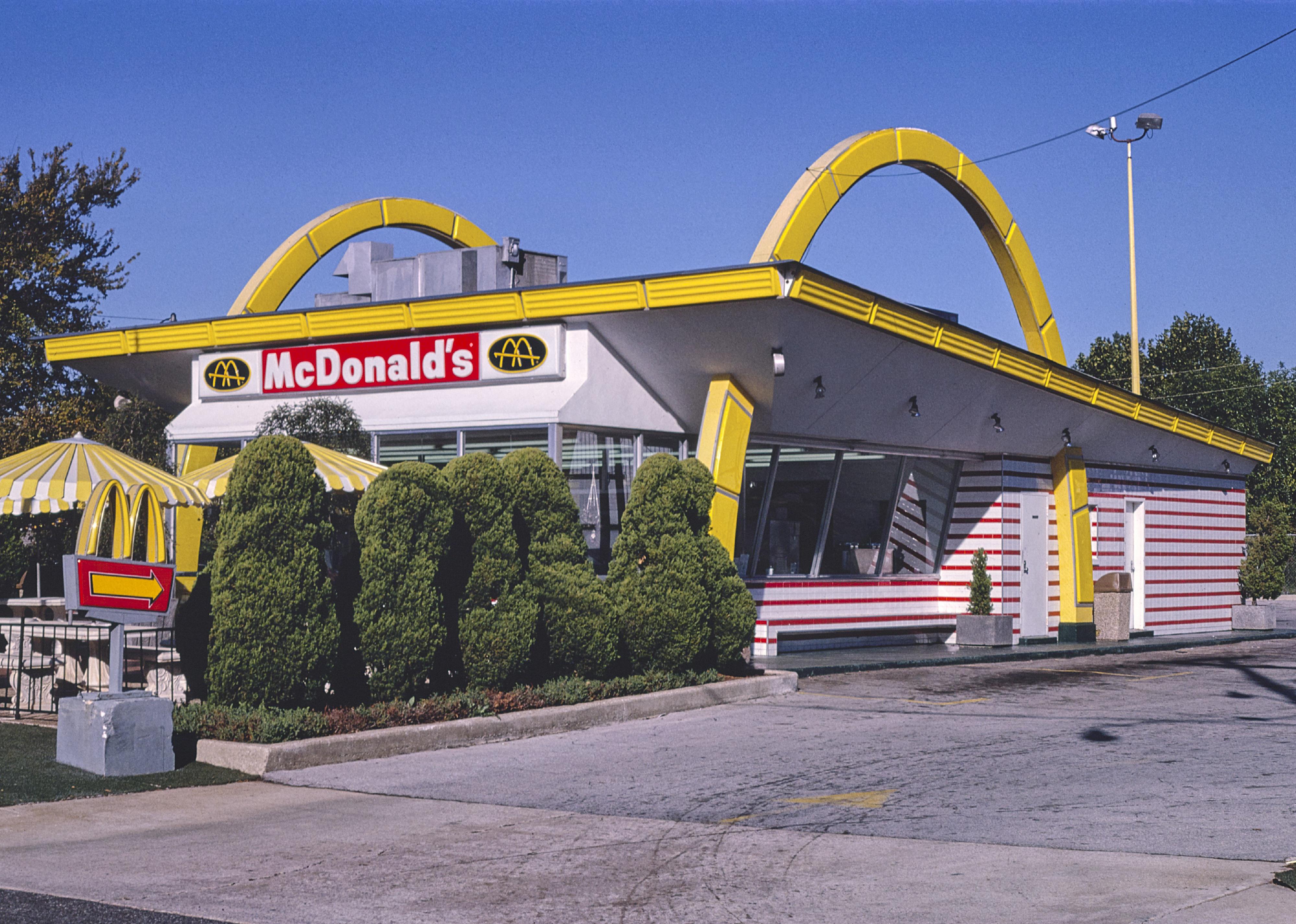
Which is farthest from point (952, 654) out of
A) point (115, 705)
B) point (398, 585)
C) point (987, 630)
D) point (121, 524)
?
point (115, 705)

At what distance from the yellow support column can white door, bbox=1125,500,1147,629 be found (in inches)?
477

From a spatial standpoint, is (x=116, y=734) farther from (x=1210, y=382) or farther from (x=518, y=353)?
(x=1210, y=382)

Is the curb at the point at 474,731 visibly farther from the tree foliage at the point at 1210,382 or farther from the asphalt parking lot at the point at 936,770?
the tree foliage at the point at 1210,382

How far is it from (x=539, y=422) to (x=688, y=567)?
3019 millimetres

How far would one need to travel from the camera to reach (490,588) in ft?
42.5

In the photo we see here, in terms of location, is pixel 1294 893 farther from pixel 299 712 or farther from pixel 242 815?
pixel 299 712

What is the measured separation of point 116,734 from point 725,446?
29.6 ft

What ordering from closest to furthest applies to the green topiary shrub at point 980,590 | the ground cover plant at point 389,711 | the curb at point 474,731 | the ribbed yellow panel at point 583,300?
the curb at point 474,731, the ground cover plant at point 389,711, the ribbed yellow panel at point 583,300, the green topiary shrub at point 980,590

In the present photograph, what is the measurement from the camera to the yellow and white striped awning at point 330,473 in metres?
14.7

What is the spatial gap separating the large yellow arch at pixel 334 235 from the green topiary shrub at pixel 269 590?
30.3 feet

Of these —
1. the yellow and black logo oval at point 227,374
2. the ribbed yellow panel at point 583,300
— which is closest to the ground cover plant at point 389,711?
the ribbed yellow panel at point 583,300

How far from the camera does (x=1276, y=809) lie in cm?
891

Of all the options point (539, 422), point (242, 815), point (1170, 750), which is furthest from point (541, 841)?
point (539, 422)

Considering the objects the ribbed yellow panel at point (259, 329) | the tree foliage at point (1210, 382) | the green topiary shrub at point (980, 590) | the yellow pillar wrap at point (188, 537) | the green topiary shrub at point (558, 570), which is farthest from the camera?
the tree foliage at point (1210, 382)
